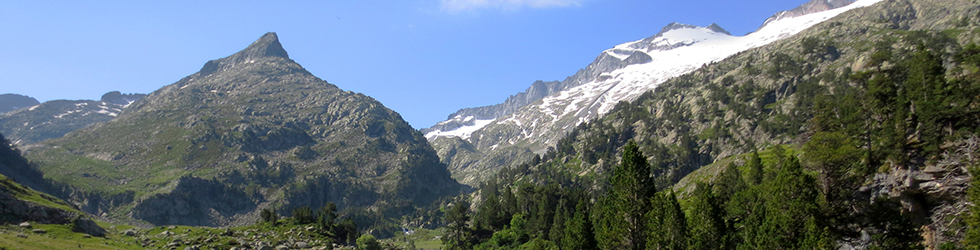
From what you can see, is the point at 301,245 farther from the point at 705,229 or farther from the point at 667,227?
the point at 705,229

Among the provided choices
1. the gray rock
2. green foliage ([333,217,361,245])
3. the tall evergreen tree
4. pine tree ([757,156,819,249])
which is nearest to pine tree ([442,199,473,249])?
green foliage ([333,217,361,245])

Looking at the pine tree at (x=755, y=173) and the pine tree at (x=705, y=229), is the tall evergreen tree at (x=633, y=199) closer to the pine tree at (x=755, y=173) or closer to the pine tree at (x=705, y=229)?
the pine tree at (x=705, y=229)

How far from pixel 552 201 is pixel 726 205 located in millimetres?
59008

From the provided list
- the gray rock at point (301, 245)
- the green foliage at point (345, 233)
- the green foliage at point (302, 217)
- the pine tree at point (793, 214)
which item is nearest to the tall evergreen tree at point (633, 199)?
the pine tree at point (793, 214)

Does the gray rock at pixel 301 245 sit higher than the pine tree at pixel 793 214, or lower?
higher

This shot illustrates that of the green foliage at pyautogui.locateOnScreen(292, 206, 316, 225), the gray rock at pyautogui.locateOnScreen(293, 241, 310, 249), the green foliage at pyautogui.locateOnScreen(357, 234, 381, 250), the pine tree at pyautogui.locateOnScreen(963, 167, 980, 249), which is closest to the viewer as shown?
the pine tree at pyautogui.locateOnScreen(963, 167, 980, 249)

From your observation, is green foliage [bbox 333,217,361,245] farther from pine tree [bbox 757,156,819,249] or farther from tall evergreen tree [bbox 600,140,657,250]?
pine tree [bbox 757,156,819,249]

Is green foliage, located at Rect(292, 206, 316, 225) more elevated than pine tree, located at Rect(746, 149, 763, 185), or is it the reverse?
green foliage, located at Rect(292, 206, 316, 225)

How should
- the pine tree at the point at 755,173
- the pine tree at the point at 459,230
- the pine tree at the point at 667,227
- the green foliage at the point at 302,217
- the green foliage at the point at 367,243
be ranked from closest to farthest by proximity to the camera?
1. the pine tree at the point at 667,227
2. the green foliage at the point at 367,243
3. the pine tree at the point at 755,173
4. the green foliage at the point at 302,217
5. the pine tree at the point at 459,230

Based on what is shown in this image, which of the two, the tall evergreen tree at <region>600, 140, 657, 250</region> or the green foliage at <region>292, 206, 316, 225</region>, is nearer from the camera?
the tall evergreen tree at <region>600, 140, 657, 250</region>

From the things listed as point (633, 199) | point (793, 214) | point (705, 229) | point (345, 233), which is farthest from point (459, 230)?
point (793, 214)

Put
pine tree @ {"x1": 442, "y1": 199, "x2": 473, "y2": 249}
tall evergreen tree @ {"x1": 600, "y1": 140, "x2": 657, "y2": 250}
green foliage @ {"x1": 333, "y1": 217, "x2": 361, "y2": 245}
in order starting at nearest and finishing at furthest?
1. tall evergreen tree @ {"x1": 600, "y1": 140, "x2": 657, "y2": 250}
2. green foliage @ {"x1": 333, "y1": 217, "x2": 361, "y2": 245}
3. pine tree @ {"x1": 442, "y1": 199, "x2": 473, "y2": 249}

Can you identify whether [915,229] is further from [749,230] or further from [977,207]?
[749,230]

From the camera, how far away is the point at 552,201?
142250 millimetres
